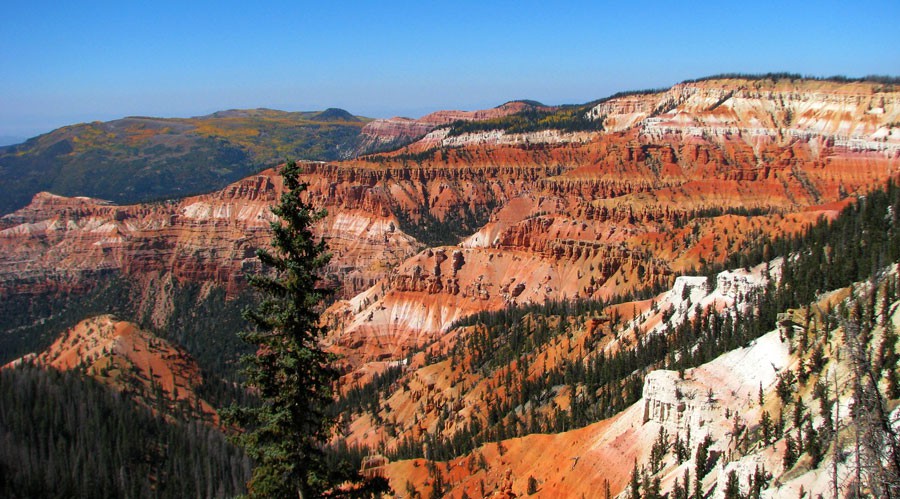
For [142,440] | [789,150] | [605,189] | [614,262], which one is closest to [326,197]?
[605,189]

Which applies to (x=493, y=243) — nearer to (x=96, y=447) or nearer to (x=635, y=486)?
(x=96, y=447)

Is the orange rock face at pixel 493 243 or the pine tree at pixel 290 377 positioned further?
the orange rock face at pixel 493 243

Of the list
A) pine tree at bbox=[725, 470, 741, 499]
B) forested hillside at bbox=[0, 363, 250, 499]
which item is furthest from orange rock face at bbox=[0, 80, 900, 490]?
forested hillside at bbox=[0, 363, 250, 499]

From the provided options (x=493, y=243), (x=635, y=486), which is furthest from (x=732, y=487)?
(x=493, y=243)

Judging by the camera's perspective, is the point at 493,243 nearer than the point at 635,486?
No

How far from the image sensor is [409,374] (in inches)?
3745

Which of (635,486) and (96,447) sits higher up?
(635,486)

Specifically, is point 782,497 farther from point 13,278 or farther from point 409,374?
point 13,278

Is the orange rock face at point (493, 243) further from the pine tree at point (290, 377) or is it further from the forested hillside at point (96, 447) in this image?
the pine tree at point (290, 377)

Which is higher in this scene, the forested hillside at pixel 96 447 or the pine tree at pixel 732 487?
the pine tree at pixel 732 487

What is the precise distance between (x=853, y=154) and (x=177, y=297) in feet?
522

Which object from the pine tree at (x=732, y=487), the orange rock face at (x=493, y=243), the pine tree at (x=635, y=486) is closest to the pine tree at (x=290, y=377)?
the pine tree at (x=732, y=487)

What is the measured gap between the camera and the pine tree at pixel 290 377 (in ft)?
65.0

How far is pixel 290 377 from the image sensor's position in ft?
66.0
